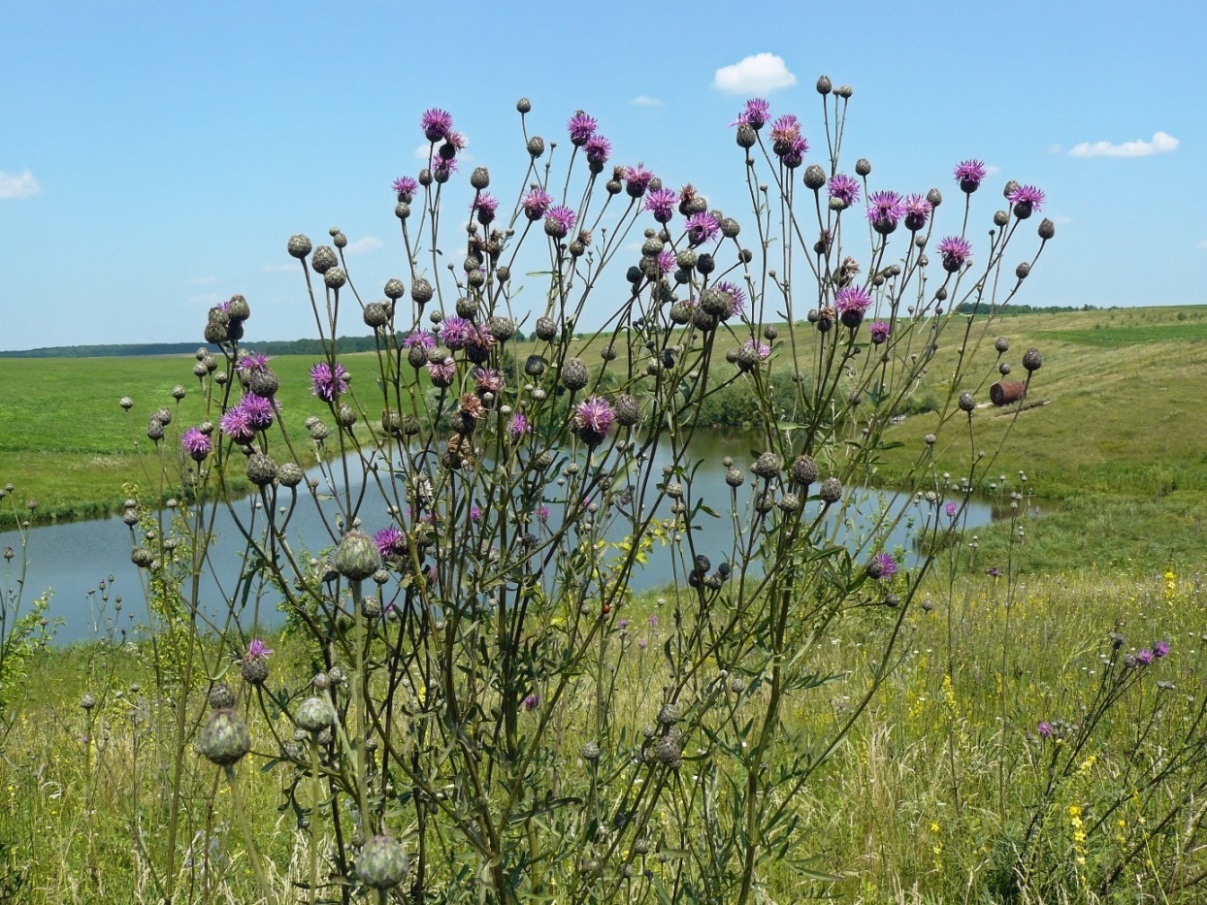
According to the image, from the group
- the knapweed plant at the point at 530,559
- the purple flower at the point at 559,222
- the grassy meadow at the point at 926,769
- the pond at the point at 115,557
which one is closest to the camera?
the knapweed plant at the point at 530,559

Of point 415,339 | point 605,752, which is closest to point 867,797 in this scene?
point 605,752

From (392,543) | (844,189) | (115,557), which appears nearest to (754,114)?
(844,189)

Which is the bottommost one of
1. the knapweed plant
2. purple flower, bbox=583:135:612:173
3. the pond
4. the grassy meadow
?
the pond

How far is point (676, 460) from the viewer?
2039 millimetres

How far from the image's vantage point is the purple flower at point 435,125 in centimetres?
296

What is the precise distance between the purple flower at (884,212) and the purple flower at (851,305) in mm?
302

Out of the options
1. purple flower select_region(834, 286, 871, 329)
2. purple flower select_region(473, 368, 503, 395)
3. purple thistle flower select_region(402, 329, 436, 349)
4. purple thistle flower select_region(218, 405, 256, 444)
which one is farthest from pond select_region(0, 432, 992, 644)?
purple thistle flower select_region(218, 405, 256, 444)

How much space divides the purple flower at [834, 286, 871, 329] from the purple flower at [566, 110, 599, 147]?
3.50 feet

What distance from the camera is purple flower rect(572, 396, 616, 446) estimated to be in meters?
2.15

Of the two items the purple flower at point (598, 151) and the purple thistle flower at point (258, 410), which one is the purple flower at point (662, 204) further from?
the purple thistle flower at point (258, 410)

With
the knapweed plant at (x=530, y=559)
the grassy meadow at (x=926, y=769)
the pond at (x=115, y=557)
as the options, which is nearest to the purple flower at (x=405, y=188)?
the knapweed plant at (x=530, y=559)

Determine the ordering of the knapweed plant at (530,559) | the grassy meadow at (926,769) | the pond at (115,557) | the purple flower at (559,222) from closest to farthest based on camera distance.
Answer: the knapweed plant at (530,559), the purple flower at (559,222), the grassy meadow at (926,769), the pond at (115,557)

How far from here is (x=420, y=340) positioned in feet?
7.75

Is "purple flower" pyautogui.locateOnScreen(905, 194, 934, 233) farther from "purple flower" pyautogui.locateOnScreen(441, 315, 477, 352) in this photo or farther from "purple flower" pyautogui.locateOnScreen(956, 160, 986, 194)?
"purple flower" pyautogui.locateOnScreen(441, 315, 477, 352)
